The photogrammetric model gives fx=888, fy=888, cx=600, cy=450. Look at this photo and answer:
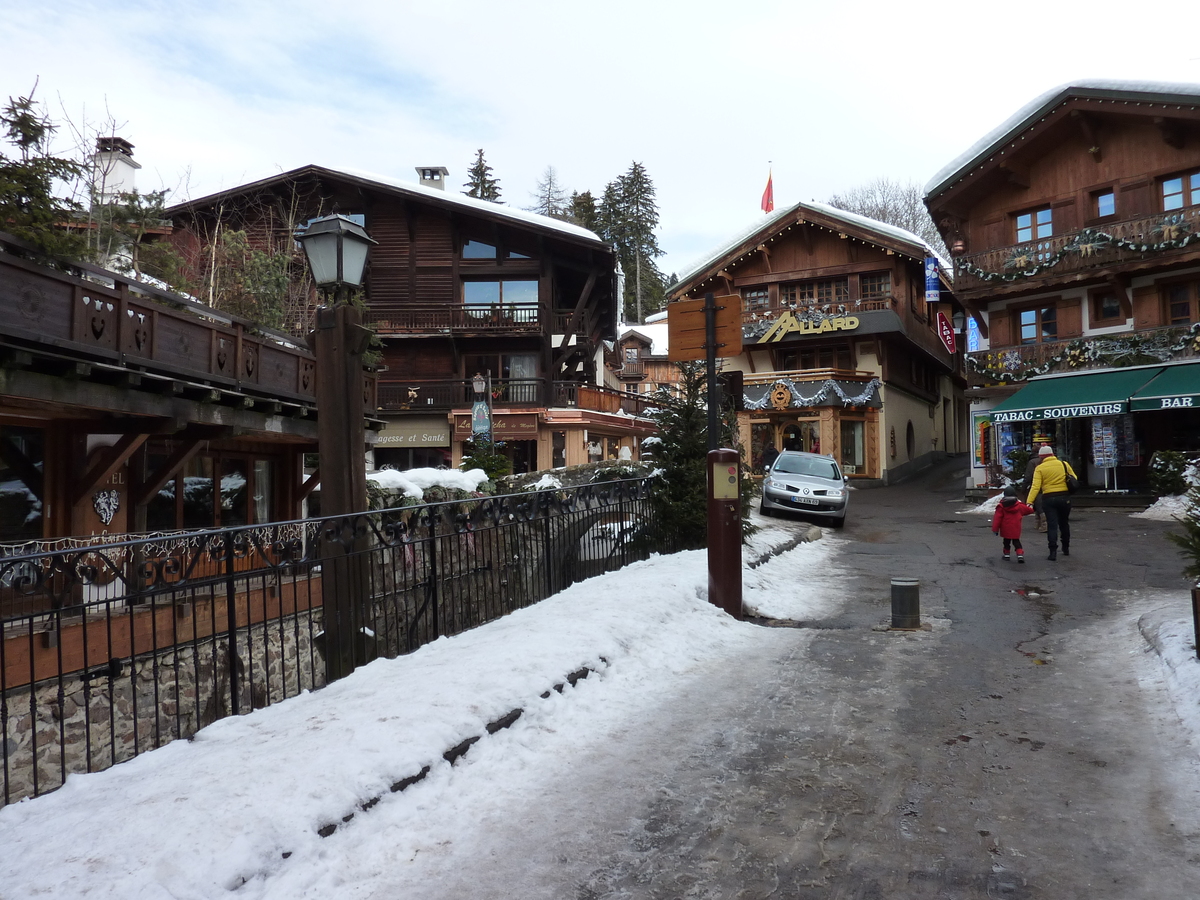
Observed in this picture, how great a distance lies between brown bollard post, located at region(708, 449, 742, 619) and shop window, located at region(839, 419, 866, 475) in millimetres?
26674

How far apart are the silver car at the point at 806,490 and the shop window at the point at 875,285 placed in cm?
1613

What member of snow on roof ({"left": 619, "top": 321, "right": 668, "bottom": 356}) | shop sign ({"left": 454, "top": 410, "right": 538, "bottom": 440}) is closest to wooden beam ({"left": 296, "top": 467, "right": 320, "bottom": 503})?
shop sign ({"left": 454, "top": 410, "right": 538, "bottom": 440})

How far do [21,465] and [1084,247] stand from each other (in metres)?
25.3

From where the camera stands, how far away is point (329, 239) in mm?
6789

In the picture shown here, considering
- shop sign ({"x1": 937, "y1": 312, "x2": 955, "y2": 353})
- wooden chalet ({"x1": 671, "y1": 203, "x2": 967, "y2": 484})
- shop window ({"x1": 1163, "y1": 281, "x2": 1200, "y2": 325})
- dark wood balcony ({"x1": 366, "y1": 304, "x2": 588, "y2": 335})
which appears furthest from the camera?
shop sign ({"x1": 937, "y1": 312, "x2": 955, "y2": 353})

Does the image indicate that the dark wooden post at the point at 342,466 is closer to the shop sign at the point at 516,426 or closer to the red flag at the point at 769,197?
the shop sign at the point at 516,426

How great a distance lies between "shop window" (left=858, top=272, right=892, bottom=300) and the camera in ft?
114

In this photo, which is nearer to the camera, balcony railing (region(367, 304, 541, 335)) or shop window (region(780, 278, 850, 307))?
balcony railing (region(367, 304, 541, 335))

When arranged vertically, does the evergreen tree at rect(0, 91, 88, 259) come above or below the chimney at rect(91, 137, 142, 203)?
below

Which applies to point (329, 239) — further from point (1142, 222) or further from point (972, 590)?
point (1142, 222)

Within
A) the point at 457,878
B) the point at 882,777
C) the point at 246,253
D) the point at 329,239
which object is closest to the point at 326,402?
the point at 329,239

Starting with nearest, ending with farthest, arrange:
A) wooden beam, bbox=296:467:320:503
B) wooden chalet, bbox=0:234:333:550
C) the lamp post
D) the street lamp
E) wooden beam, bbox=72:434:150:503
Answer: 1. the lamp post
2. the street lamp
3. wooden chalet, bbox=0:234:333:550
4. wooden beam, bbox=72:434:150:503
5. wooden beam, bbox=296:467:320:503

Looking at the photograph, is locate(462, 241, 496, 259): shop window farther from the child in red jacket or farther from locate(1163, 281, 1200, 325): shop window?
the child in red jacket

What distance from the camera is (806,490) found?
19.6m
